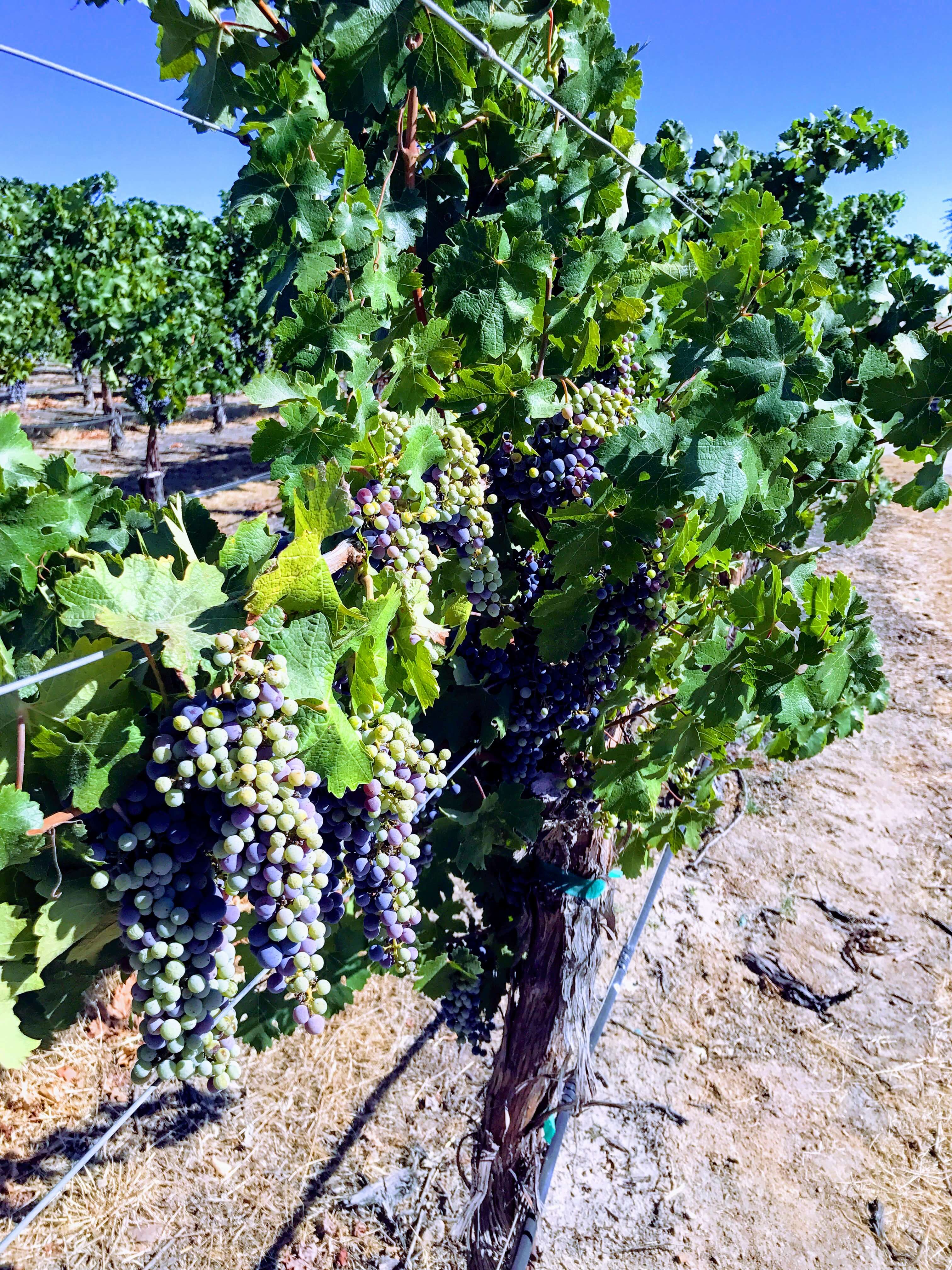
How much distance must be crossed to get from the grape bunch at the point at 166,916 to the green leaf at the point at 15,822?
0.09m

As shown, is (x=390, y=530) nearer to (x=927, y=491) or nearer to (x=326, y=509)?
(x=326, y=509)

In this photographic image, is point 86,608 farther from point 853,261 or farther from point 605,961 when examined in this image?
point 853,261

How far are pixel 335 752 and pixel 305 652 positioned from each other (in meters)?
0.15

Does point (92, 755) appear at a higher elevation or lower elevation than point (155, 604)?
lower

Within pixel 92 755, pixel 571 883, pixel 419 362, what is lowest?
pixel 571 883

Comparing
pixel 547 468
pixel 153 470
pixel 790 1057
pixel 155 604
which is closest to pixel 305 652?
pixel 155 604

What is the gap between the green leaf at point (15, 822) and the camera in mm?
947

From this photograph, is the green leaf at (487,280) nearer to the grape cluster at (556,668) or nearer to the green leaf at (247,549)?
the grape cluster at (556,668)

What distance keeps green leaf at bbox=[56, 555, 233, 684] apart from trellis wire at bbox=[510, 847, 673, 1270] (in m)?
2.11

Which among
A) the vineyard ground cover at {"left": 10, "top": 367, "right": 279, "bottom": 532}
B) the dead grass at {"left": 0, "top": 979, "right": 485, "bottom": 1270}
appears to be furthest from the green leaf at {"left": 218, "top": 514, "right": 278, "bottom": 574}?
the vineyard ground cover at {"left": 10, "top": 367, "right": 279, "bottom": 532}

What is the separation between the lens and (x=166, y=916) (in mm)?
1052

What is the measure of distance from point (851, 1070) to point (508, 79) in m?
3.97

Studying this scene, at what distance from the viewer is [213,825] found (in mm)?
1022

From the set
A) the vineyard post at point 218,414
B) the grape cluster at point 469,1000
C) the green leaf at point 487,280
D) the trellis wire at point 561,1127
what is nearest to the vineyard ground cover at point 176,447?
the vineyard post at point 218,414
